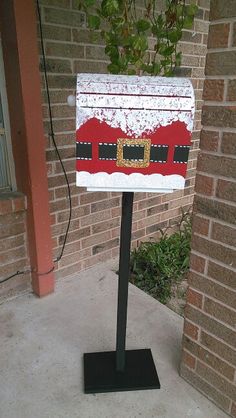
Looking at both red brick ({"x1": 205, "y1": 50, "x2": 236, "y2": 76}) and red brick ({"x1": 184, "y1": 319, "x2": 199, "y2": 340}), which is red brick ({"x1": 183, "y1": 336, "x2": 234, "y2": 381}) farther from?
red brick ({"x1": 205, "y1": 50, "x2": 236, "y2": 76})

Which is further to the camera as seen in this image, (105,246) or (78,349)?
(105,246)

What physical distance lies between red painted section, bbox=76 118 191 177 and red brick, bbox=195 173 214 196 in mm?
148

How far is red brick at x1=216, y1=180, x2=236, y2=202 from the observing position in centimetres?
135

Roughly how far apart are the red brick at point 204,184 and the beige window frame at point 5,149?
4.23 ft

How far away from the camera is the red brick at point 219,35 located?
4.11 ft

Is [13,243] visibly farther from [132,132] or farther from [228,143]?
[228,143]

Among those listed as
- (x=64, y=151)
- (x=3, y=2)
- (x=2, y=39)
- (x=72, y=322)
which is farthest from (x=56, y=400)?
(x=3, y=2)

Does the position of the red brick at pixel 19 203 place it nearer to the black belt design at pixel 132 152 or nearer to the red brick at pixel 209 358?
the black belt design at pixel 132 152

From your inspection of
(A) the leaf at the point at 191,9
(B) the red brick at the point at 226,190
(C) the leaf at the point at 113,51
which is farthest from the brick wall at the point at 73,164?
(B) the red brick at the point at 226,190

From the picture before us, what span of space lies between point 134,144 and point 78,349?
49.9 inches

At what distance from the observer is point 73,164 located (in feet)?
8.02

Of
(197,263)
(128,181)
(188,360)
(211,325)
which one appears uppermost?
(128,181)

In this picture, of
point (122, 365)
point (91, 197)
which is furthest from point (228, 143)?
point (91, 197)

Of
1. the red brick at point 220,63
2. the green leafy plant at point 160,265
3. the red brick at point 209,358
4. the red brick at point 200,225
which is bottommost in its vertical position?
the green leafy plant at point 160,265
